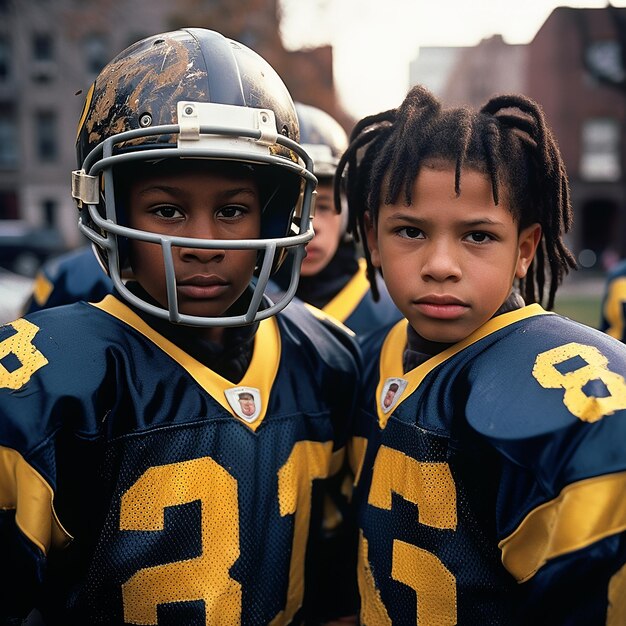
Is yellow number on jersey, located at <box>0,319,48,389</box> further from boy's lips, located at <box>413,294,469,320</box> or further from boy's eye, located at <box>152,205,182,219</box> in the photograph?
boy's lips, located at <box>413,294,469,320</box>

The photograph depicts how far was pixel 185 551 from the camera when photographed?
1540 millimetres

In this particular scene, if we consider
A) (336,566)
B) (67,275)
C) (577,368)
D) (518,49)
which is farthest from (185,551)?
(518,49)

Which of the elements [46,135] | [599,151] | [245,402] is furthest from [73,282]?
[46,135]

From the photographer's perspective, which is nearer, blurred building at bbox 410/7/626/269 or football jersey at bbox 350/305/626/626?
football jersey at bbox 350/305/626/626

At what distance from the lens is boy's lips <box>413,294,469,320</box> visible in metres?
1.55

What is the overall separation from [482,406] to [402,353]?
1.45ft

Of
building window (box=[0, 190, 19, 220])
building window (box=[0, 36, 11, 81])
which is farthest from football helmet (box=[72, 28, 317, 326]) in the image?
building window (box=[0, 190, 19, 220])

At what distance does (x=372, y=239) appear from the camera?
1.92 meters

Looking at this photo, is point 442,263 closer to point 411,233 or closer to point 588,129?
point 411,233

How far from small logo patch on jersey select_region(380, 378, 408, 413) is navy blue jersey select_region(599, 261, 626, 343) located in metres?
2.18

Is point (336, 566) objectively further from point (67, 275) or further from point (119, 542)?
point (67, 275)

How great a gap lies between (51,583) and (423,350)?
3.35 ft

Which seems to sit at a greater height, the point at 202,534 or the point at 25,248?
the point at 202,534

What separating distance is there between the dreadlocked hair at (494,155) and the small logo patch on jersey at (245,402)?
551 millimetres
